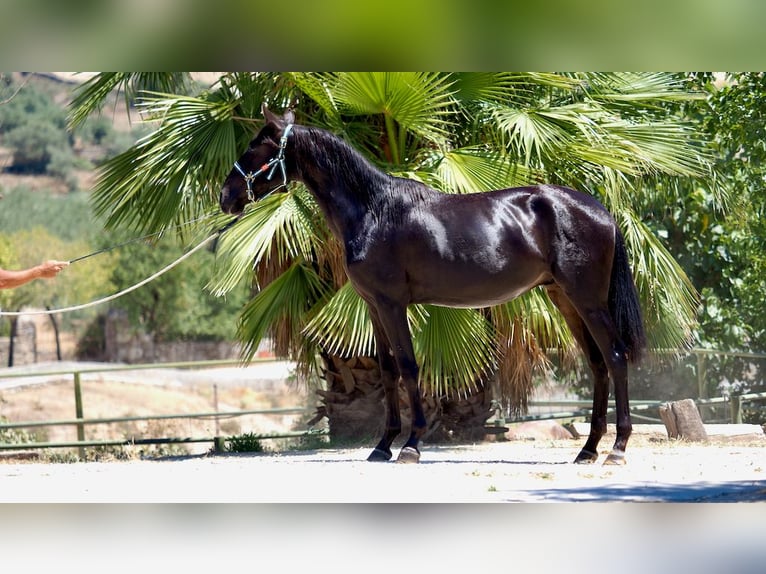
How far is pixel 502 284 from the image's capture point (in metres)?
6.56

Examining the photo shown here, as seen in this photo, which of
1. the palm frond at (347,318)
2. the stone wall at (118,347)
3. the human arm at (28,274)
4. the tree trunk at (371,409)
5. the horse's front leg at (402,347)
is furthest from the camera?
the stone wall at (118,347)

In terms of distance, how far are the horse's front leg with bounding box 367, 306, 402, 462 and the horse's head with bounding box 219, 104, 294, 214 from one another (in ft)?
3.54

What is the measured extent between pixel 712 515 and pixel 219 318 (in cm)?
2904

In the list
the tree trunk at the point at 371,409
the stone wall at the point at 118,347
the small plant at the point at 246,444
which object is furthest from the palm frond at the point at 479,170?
the stone wall at the point at 118,347

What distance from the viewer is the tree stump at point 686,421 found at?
8.24m

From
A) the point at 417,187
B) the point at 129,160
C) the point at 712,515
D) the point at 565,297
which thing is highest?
the point at 129,160

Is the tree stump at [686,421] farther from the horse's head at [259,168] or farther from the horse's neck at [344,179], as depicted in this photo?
the horse's head at [259,168]

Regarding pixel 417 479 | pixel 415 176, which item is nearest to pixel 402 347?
pixel 417 479

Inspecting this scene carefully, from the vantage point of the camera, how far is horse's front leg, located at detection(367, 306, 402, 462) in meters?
6.73

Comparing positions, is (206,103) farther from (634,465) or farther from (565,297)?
(634,465)

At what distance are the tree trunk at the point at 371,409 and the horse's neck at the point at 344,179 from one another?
237 centimetres

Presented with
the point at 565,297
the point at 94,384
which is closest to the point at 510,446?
the point at 565,297

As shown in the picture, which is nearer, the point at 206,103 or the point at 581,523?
the point at 581,523

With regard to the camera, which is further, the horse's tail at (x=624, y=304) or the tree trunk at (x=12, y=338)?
the tree trunk at (x=12, y=338)
